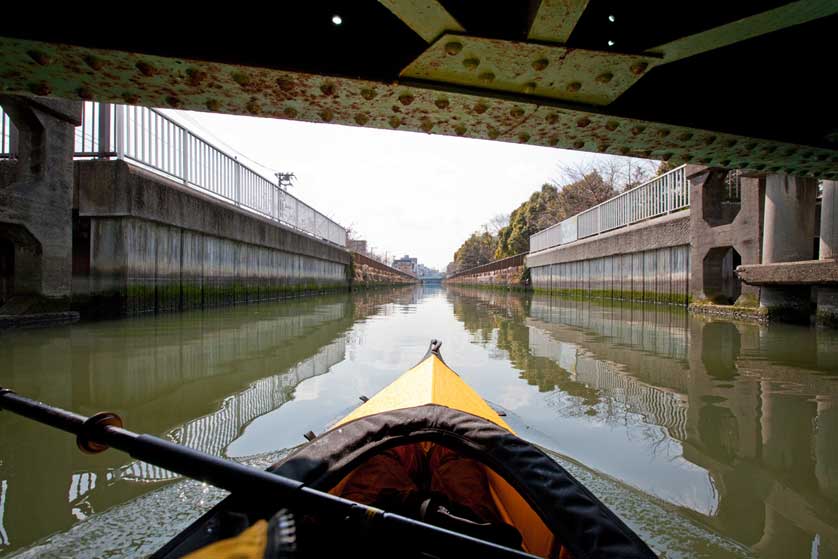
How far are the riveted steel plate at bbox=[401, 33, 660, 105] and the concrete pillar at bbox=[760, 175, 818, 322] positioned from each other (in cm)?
711

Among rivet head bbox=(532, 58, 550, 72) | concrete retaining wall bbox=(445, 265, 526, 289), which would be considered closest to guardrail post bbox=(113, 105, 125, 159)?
rivet head bbox=(532, 58, 550, 72)

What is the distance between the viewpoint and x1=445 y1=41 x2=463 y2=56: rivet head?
6.31ft

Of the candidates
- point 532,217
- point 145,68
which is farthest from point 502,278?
point 145,68

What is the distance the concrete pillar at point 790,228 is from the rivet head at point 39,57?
9256 mm

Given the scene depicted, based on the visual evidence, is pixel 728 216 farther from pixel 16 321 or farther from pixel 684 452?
pixel 16 321

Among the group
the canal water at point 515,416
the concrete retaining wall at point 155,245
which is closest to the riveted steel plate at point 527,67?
the canal water at point 515,416

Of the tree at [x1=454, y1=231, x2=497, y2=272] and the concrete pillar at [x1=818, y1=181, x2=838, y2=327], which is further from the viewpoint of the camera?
the tree at [x1=454, y1=231, x2=497, y2=272]

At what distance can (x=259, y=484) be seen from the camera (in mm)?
897

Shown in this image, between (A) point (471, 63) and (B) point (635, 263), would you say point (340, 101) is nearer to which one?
(A) point (471, 63)

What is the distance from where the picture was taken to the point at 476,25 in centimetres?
190

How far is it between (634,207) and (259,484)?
51.7 feet

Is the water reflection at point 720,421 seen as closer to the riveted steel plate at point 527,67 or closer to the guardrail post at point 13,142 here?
the riveted steel plate at point 527,67

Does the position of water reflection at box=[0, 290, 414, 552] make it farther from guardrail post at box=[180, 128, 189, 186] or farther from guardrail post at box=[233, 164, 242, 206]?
guardrail post at box=[233, 164, 242, 206]

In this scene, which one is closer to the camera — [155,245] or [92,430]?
[92,430]
